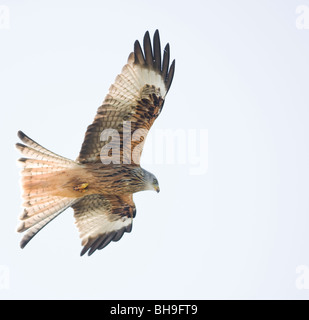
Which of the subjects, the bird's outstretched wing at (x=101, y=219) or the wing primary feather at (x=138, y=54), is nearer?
the wing primary feather at (x=138, y=54)

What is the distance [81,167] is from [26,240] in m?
1.28

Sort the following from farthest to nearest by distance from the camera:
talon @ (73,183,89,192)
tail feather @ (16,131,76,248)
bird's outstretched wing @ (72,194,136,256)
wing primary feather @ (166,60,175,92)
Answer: bird's outstretched wing @ (72,194,136,256) < talon @ (73,183,89,192) < wing primary feather @ (166,60,175,92) < tail feather @ (16,131,76,248)

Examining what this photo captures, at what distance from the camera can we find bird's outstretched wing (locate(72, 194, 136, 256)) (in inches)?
369

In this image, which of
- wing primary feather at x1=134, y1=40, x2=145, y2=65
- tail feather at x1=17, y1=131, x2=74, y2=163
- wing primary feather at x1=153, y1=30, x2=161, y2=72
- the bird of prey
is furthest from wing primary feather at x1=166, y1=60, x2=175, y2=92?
tail feather at x1=17, y1=131, x2=74, y2=163

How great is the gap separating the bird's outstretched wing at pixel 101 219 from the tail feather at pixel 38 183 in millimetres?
757

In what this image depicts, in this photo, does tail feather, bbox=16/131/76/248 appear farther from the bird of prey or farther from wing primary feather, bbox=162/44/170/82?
wing primary feather, bbox=162/44/170/82

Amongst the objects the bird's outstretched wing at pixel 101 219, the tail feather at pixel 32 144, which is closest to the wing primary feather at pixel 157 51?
the tail feather at pixel 32 144

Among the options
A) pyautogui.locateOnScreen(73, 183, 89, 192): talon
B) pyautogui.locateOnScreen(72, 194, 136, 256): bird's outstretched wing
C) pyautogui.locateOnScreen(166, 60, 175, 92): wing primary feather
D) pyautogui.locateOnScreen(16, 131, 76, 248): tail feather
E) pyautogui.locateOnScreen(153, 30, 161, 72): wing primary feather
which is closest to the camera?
pyautogui.locateOnScreen(153, 30, 161, 72): wing primary feather

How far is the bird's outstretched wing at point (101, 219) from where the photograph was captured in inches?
369

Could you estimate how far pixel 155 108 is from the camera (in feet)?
27.8

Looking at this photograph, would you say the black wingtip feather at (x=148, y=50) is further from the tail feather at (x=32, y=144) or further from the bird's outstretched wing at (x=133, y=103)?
the tail feather at (x=32, y=144)

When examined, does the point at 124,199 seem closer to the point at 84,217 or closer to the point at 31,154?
the point at 84,217

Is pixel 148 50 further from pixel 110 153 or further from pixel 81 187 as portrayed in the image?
pixel 81 187

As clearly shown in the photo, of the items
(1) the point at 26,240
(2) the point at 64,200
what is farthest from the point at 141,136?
(1) the point at 26,240
